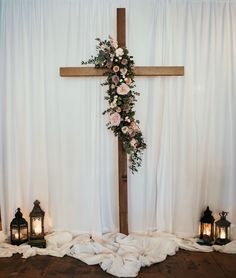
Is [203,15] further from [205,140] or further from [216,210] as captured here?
[216,210]

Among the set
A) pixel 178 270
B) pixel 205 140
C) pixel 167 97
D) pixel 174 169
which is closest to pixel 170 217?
pixel 174 169

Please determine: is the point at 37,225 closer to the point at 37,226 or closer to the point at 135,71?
the point at 37,226

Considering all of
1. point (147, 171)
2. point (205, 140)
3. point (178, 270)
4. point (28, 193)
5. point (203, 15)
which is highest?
point (203, 15)

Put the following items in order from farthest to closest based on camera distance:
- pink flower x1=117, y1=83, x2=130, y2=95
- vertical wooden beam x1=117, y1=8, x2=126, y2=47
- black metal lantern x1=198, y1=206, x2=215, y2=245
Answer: black metal lantern x1=198, y1=206, x2=215, y2=245 < vertical wooden beam x1=117, y1=8, x2=126, y2=47 < pink flower x1=117, y1=83, x2=130, y2=95

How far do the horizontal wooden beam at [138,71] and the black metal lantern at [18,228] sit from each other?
4.67ft

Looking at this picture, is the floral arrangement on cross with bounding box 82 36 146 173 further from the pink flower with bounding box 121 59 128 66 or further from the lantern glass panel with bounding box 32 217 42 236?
the lantern glass panel with bounding box 32 217 42 236

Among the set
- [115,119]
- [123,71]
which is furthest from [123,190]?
[123,71]

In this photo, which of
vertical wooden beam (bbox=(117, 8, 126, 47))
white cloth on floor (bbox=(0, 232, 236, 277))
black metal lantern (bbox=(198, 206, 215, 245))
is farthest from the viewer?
black metal lantern (bbox=(198, 206, 215, 245))

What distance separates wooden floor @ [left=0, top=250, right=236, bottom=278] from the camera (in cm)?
224

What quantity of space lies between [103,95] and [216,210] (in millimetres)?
1724

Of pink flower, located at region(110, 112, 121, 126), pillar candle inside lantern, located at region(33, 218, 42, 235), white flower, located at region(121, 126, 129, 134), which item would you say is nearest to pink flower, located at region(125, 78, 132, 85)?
pink flower, located at region(110, 112, 121, 126)

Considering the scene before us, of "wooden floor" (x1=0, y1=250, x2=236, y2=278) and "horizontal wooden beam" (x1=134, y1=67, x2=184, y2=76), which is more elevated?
"horizontal wooden beam" (x1=134, y1=67, x2=184, y2=76)

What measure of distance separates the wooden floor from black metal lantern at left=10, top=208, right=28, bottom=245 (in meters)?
0.21

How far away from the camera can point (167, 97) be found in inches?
114
